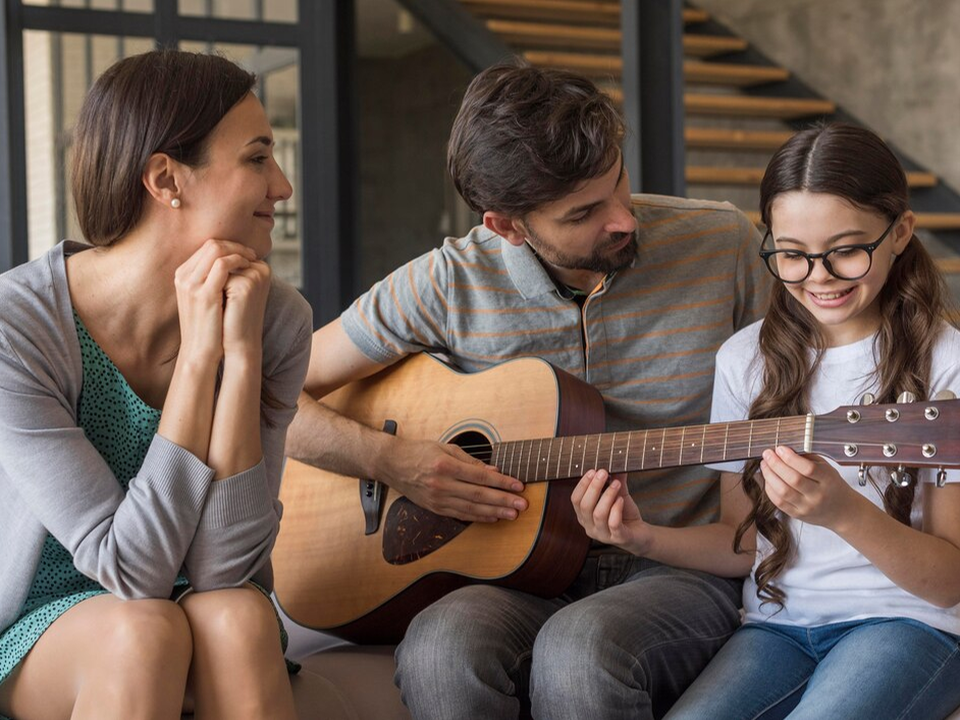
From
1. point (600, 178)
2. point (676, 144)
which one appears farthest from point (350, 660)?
point (676, 144)

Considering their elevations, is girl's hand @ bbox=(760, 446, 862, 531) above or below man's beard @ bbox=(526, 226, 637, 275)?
below

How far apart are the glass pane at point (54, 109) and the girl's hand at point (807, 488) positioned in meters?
3.42

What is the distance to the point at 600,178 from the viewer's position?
1844 mm

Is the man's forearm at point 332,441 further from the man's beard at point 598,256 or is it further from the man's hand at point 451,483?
the man's beard at point 598,256

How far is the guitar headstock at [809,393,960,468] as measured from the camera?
1.35m

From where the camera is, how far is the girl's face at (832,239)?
1.56m

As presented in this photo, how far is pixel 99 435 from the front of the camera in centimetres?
163

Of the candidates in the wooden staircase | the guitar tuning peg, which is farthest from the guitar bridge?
the wooden staircase

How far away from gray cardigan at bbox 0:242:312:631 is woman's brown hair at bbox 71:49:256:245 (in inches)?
5.3

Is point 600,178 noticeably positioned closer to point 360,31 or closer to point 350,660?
point 350,660

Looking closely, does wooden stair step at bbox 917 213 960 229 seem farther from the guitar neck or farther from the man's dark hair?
the guitar neck

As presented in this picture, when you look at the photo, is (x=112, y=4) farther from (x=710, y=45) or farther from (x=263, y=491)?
(x=263, y=491)

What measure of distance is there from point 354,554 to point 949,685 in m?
0.98

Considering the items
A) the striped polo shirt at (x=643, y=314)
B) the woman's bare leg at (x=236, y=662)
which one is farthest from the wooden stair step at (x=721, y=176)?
the woman's bare leg at (x=236, y=662)
